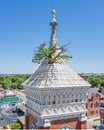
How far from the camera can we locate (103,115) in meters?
47.5

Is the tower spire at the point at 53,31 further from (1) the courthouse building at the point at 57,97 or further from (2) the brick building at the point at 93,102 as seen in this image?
(2) the brick building at the point at 93,102

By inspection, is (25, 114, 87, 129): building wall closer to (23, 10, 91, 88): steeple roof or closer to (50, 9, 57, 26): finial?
(23, 10, 91, 88): steeple roof

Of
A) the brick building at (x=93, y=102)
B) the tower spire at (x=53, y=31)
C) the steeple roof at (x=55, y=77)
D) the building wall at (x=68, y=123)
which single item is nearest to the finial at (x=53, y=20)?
the tower spire at (x=53, y=31)

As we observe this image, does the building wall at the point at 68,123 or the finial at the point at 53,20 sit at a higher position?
the finial at the point at 53,20

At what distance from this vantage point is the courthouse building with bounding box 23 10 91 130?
889 centimetres

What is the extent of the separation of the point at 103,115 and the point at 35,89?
41.2m

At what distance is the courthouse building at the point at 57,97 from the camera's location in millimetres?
8891

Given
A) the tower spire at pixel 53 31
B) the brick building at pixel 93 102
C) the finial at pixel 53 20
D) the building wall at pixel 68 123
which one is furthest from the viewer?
the brick building at pixel 93 102

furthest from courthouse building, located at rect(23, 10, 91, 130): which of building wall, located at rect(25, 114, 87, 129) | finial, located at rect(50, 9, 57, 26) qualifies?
finial, located at rect(50, 9, 57, 26)

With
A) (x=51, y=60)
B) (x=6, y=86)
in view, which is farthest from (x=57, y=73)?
(x=6, y=86)

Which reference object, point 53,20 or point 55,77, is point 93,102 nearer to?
point 53,20

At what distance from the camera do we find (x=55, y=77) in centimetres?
941

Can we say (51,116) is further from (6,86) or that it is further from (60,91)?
(6,86)

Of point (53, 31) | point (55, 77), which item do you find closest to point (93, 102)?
point (53, 31)
